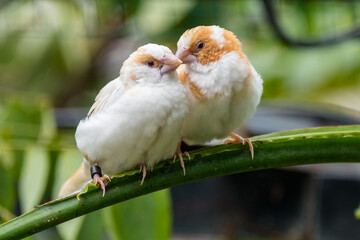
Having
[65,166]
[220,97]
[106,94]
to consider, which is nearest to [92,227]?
[65,166]

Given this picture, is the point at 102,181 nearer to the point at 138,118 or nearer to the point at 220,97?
the point at 138,118

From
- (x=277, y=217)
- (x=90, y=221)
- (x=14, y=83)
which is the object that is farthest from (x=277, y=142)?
(x=14, y=83)

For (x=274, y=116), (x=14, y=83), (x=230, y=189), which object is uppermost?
(x=14, y=83)

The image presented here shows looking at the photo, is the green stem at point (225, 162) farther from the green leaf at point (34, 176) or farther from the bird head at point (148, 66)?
the green leaf at point (34, 176)

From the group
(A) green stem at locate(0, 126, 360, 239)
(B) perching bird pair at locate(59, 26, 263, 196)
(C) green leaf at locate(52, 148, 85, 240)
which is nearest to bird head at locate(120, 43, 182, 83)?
(B) perching bird pair at locate(59, 26, 263, 196)

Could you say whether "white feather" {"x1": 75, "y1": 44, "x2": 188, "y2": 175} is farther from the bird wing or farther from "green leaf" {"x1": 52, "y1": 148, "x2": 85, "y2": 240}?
"green leaf" {"x1": 52, "y1": 148, "x2": 85, "y2": 240}

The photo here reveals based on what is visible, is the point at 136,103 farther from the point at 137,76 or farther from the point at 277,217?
the point at 277,217

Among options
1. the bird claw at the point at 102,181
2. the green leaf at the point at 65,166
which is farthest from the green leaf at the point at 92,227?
the bird claw at the point at 102,181
